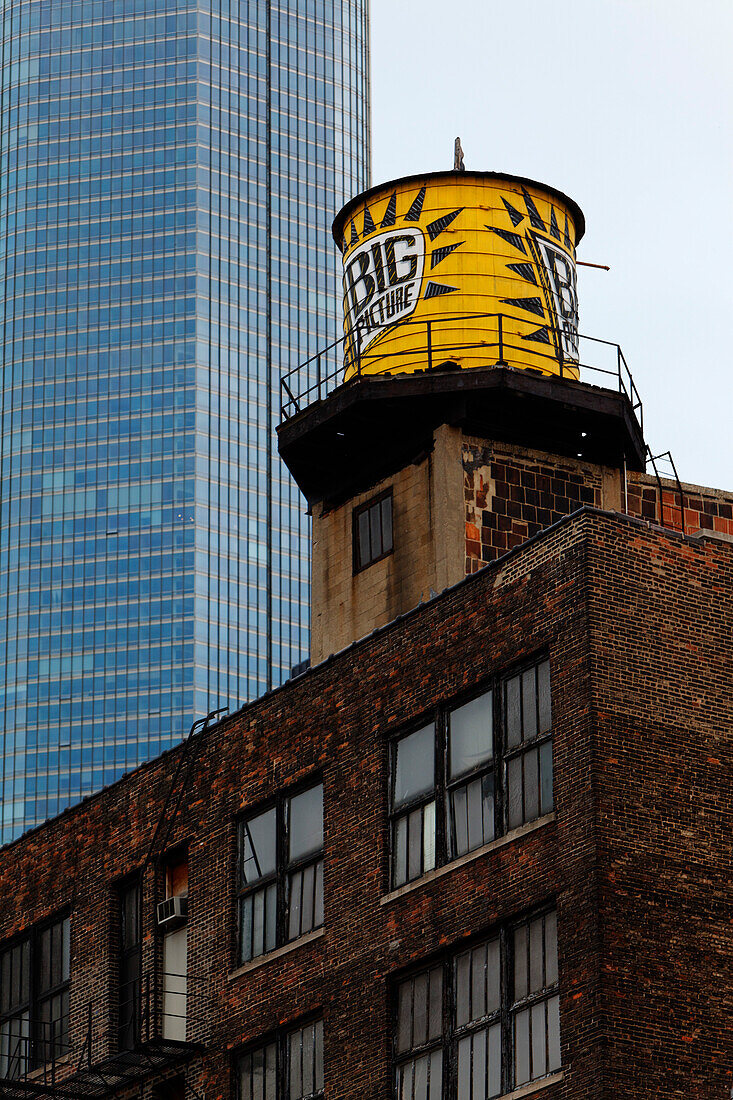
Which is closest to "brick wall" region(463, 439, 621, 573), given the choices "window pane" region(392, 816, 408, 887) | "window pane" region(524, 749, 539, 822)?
"window pane" region(392, 816, 408, 887)

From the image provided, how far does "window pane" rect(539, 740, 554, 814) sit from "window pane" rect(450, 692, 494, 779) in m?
1.17

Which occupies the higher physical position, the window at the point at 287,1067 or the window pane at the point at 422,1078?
the window at the point at 287,1067

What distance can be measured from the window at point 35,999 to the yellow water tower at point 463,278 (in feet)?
41.4

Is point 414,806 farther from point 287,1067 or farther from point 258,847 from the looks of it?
point 287,1067

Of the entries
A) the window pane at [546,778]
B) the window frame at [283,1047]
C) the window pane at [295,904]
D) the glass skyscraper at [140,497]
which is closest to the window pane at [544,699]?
the window pane at [546,778]

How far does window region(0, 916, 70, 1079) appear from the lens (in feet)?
133

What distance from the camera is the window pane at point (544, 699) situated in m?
31.6

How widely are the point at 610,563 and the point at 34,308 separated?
170281 mm

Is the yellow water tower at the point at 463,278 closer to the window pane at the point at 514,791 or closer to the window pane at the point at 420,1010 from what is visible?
the window pane at the point at 514,791

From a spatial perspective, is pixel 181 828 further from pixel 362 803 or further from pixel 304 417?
pixel 304 417

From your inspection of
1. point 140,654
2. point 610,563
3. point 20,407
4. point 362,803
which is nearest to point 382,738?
point 362,803

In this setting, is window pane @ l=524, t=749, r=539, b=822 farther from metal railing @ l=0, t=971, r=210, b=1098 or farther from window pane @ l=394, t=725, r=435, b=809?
metal railing @ l=0, t=971, r=210, b=1098

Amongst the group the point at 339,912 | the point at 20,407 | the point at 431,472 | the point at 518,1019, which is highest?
the point at 20,407

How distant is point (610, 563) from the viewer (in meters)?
31.9
